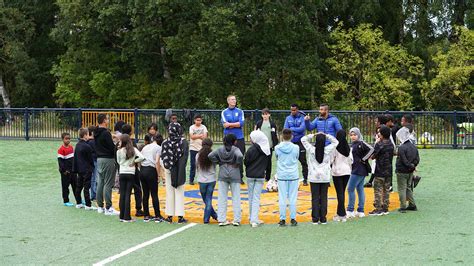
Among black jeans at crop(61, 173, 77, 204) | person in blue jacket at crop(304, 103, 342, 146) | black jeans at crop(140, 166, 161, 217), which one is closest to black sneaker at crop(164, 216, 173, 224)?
black jeans at crop(140, 166, 161, 217)

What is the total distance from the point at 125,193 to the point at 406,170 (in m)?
4.98

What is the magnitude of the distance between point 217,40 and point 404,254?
30389 millimetres

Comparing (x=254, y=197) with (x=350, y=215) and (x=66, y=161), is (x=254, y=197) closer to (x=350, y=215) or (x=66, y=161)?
Answer: (x=350, y=215)

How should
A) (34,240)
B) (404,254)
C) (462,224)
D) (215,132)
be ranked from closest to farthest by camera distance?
(404,254) → (34,240) → (462,224) → (215,132)

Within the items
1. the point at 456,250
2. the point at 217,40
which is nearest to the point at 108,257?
the point at 456,250

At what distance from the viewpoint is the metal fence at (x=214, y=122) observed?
2661cm

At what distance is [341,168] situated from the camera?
1253 cm

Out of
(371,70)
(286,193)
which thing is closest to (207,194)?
(286,193)

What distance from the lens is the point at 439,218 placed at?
1247cm

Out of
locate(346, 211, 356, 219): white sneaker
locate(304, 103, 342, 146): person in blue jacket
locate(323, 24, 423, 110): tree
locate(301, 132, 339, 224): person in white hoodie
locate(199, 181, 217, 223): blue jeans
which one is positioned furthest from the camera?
locate(323, 24, 423, 110): tree

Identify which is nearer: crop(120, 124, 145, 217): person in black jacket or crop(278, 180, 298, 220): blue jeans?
crop(278, 180, 298, 220): blue jeans

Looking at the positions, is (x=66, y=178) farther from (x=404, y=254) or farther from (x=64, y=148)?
(x=404, y=254)

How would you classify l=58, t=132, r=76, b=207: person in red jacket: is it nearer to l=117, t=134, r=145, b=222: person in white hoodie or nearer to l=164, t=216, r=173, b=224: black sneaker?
l=117, t=134, r=145, b=222: person in white hoodie

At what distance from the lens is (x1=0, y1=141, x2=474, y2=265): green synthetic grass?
32.1 ft
